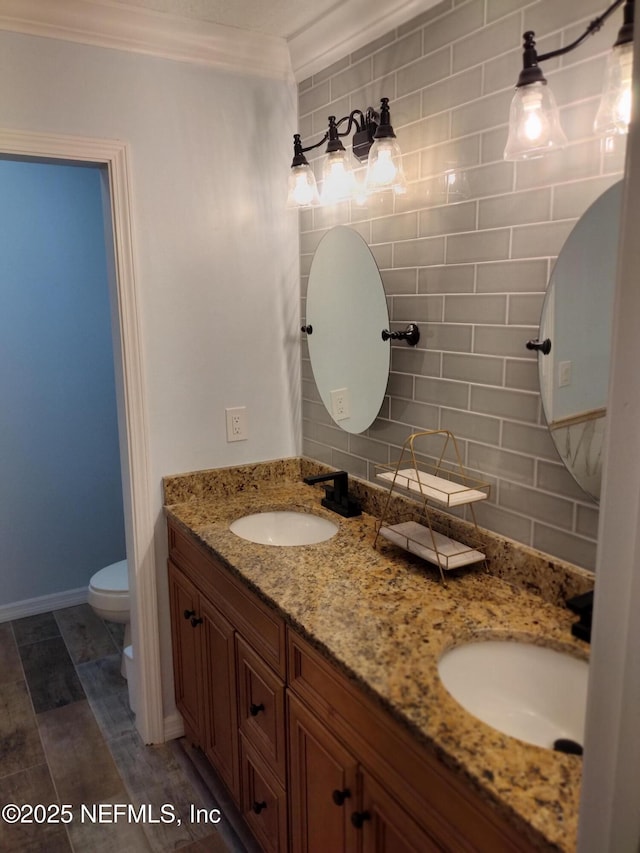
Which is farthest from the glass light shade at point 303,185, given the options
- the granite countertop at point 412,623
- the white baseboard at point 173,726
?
the white baseboard at point 173,726

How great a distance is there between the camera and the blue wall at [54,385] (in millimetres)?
2918

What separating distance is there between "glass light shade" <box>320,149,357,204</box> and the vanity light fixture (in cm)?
62

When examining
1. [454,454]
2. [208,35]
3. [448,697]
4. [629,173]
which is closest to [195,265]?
[208,35]

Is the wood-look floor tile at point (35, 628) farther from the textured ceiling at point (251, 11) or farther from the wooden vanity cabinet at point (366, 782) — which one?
the textured ceiling at point (251, 11)

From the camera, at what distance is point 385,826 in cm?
110

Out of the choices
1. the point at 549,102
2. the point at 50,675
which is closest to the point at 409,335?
the point at 549,102

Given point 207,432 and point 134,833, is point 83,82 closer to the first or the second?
point 207,432

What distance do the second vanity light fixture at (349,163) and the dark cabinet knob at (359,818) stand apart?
4.62 feet

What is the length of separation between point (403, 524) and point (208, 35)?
1562mm

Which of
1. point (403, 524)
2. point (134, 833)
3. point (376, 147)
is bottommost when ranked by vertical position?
point (134, 833)

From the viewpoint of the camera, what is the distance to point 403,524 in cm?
171

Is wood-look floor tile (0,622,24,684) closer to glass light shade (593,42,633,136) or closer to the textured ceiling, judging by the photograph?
the textured ceiling

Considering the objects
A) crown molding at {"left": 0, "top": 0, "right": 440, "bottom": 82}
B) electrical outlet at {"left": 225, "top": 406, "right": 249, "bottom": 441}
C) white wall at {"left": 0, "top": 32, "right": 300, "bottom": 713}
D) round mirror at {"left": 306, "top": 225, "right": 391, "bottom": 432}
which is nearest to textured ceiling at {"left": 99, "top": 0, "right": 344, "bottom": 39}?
crown molding at {"left": 0, "top": 0, "right": 440, "bottom": 82}

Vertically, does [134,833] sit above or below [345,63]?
below
